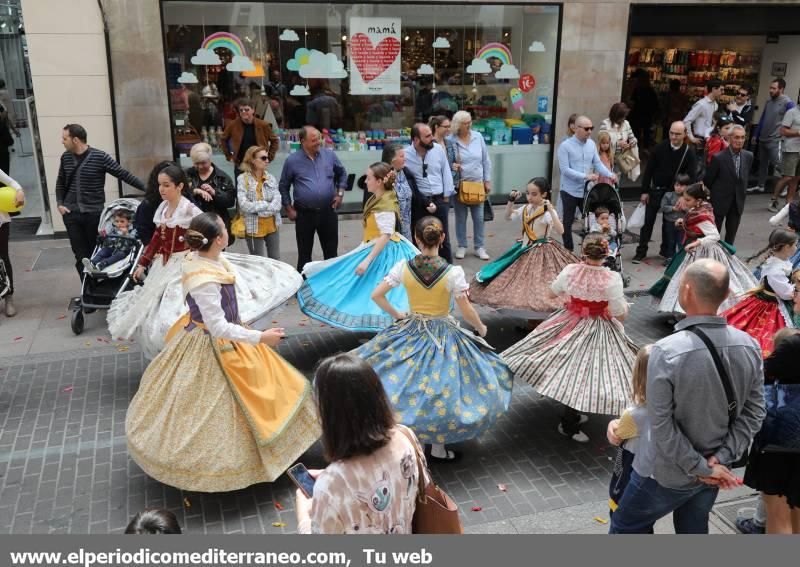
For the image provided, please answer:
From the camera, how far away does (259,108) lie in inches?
482

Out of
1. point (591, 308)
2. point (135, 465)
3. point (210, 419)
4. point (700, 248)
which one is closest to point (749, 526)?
point (591, 308)

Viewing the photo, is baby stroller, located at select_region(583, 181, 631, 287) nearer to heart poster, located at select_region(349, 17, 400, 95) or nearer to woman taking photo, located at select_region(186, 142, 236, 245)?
woman taking photo, located at select_region(186, 142, 236, 245)

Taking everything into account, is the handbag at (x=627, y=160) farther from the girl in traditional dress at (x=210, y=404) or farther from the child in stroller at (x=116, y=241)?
the girl in traditional dress at (x=210, y=404)

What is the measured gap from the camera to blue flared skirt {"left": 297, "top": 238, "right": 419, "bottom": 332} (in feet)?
22.6

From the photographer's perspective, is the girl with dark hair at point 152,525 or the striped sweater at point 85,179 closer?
the girl with dark hair at point 152,525

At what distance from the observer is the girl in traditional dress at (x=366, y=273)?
22.7ft

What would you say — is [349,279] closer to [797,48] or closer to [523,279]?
[523,279]

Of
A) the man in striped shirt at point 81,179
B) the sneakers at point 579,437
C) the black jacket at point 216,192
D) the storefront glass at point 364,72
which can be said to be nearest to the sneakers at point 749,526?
the sneakers at point 579,437

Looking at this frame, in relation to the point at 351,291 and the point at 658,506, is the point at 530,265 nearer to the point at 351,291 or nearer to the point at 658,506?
the point at 351,291

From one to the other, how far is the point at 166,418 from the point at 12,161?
1409cm

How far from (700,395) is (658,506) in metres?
0.67

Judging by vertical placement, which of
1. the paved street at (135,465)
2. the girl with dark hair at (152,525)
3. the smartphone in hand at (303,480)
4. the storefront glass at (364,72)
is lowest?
the paved street at (135,465)

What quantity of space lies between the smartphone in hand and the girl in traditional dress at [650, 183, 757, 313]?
5.64 metres

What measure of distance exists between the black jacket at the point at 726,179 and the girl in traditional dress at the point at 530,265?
3.35 m
